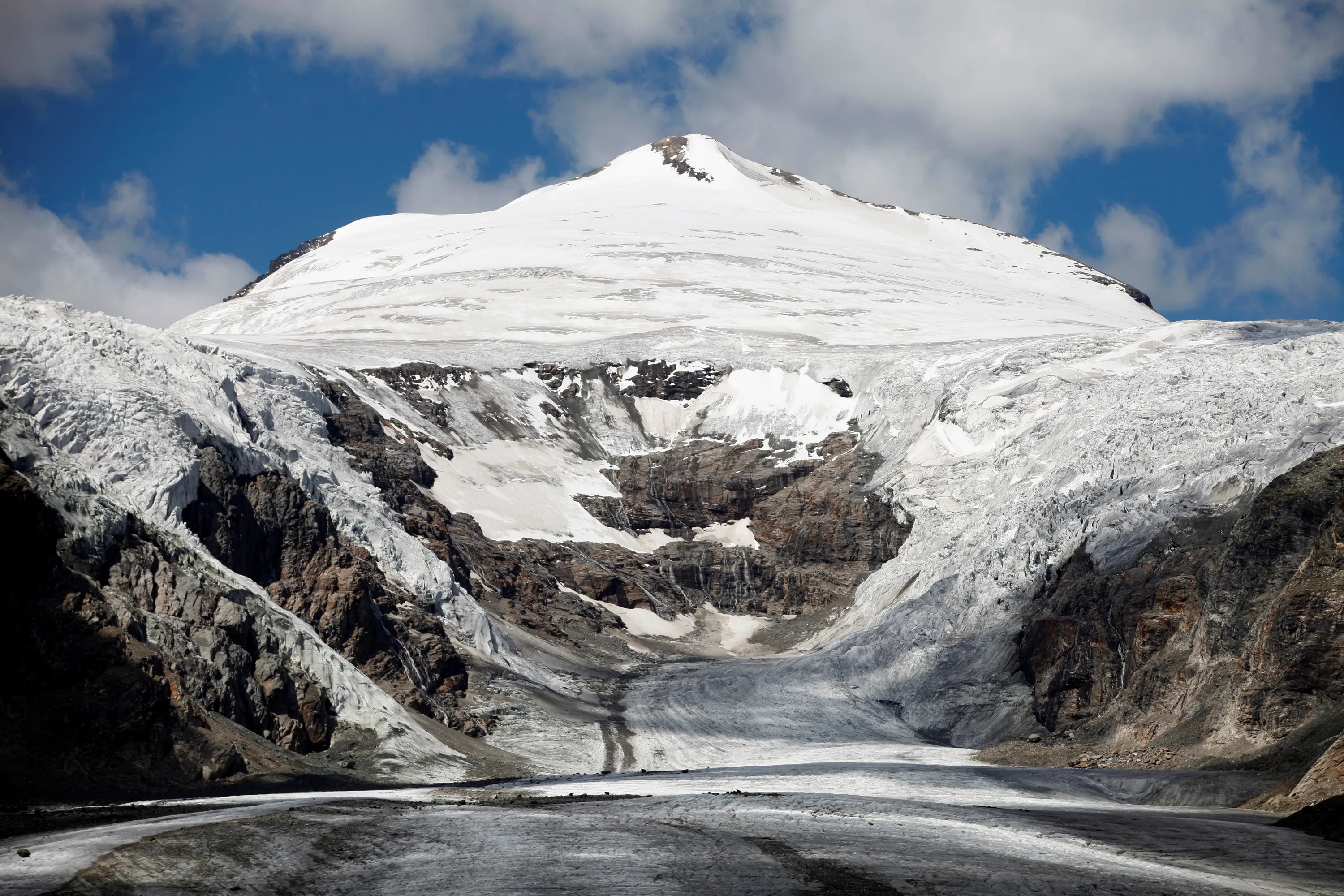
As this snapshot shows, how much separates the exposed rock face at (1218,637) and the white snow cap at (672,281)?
69859 mm

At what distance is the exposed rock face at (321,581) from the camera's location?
4722 centimetres

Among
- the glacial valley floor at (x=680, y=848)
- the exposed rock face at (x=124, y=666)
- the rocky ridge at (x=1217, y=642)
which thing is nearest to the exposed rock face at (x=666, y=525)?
the rocky ridge at (x=1217, y=642)

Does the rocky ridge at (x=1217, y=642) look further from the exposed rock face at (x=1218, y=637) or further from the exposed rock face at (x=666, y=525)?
the exposed rock face at (x=666, y=525)

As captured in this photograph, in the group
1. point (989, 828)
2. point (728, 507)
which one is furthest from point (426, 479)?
point (989, 828)

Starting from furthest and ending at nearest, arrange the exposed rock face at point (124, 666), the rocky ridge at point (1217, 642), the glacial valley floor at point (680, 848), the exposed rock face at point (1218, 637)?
the exposed rock face at point (1218, 637), the rocky ridge at point (1217, 642), the exposed rock face at point (124, 666), the glacial valley floor at point (680, 848)

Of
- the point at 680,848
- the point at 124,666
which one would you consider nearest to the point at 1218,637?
the point at 680,848

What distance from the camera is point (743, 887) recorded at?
58.7ft

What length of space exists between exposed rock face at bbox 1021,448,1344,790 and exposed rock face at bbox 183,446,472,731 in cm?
2368

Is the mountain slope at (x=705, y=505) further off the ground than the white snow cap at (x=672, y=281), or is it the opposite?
the white snow cap at (x=672, y=281)

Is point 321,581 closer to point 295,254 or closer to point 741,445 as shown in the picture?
point 741,445

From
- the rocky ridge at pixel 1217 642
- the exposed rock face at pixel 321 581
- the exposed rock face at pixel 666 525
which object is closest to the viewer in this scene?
the rocky ridge at pixel 1217 642

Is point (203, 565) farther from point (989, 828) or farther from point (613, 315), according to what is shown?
point (613, 315)

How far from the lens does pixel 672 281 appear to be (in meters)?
144

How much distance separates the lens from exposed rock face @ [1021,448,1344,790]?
34500 millimetres
